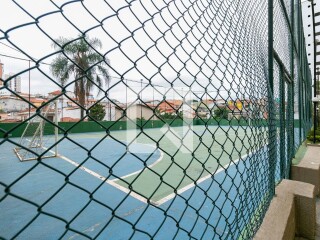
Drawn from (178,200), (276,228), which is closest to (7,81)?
(276,228)

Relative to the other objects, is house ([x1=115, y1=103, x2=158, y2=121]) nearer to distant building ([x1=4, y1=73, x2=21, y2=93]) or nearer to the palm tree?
the palm tree

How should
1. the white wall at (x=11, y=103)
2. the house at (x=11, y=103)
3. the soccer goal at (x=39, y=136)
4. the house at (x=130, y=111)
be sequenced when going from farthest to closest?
the soccer goal at (x=39, y=136)
the white wall at (x=11, y=103)
the house at (x=11, y=103)
the house at (x=130, y=111)

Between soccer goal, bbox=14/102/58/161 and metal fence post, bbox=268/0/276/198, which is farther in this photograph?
soccer goal, bbox=14/102/58/161

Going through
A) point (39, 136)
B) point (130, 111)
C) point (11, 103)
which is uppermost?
point (11, 103)

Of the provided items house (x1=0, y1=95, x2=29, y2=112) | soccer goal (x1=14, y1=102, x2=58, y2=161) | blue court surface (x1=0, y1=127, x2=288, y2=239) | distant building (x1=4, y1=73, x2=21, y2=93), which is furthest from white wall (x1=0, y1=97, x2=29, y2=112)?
distant building (x1=4, y1=73, x2=21, y2=93)

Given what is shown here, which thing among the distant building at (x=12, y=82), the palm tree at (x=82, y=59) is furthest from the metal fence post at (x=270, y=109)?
the distant building at (x=12, y=82)

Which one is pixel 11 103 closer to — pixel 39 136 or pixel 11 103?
pixel 11 103

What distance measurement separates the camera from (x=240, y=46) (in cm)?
156

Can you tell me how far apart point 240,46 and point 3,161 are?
689cm

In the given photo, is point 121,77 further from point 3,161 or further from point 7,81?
point 3,161

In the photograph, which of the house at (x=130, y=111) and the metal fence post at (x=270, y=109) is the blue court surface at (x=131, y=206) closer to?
the metal fence post at (x=270, y=109)

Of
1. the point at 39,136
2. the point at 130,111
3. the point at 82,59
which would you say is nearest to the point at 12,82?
the point at 82,59

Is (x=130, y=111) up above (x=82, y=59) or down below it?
below

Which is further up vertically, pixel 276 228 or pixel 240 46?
pixel 240 46
